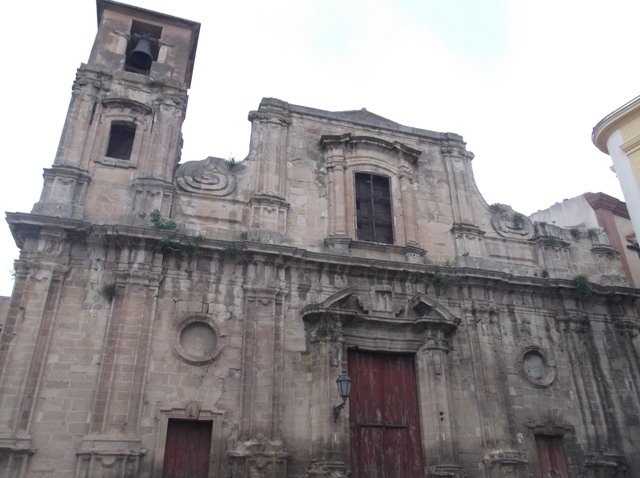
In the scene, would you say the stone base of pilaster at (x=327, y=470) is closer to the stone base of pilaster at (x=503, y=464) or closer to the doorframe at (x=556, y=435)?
the stone base of pilaster at (x=503, y=464)

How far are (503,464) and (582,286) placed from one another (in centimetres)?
485

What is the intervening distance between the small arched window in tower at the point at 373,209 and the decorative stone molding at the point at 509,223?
117 inches

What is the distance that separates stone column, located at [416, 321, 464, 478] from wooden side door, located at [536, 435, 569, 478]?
214 centimetres

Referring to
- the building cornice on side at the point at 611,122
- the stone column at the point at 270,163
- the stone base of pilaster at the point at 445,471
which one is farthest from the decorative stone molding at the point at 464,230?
the stone base of pilaster at the point at 445,471

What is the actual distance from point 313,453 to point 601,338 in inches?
301

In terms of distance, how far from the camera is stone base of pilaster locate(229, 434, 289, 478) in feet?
32.3

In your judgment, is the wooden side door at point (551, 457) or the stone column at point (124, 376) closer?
the stone column at point (124, 376)

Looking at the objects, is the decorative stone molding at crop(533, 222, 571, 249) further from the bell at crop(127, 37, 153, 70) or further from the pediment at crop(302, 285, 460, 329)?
the bell at crop(127, 37, 153, 70)

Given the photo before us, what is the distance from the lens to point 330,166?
45.7 ft

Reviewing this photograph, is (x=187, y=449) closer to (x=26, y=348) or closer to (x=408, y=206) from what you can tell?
(x=26, y=348)

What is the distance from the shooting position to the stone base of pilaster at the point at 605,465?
1185cm

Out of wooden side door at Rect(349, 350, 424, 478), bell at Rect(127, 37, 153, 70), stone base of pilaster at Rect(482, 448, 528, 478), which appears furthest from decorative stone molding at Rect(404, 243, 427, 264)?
bell at Rect(127, 37, 153, 70)

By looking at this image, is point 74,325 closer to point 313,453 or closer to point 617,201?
point 313,453

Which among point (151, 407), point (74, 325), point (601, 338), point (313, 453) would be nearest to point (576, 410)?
point (601, 338)
